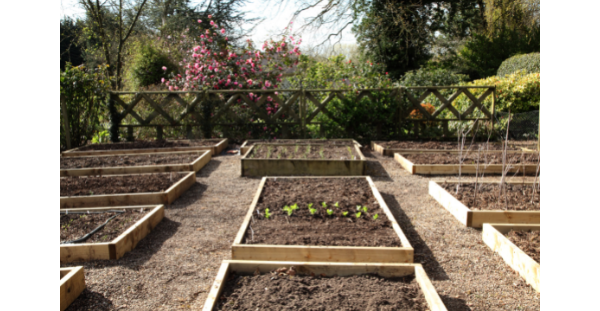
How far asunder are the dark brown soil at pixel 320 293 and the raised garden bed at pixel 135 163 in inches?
161

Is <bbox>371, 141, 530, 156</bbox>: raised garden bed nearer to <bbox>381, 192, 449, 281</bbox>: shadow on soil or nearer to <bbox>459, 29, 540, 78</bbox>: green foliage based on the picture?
<bbox>381, 192, 449, 281</bbox>: shadow on soil

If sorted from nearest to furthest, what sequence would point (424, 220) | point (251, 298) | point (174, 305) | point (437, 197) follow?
1. point (251, 298)
2. point (174, 305)
3. point (424, 220)
4. point (437, 197)

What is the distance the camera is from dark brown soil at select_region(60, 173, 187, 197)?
4.90m

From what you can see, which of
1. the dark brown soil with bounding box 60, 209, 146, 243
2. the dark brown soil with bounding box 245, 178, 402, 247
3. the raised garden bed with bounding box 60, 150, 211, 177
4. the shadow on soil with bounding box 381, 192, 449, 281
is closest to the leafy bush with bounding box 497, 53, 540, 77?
the shadow on soil with bounding box 381, 192, 449, 281

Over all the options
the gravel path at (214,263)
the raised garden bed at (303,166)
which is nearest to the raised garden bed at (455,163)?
the raised garden bed at (303,166)

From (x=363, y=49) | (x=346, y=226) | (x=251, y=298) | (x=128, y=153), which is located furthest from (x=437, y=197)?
(x=363, y=49)

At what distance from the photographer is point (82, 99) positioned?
845 centimetres

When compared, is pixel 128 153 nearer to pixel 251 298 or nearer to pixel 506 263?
pixel 251 298

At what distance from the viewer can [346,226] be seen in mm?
3635

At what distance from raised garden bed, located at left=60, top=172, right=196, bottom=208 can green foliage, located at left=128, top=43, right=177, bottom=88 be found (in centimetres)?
1038

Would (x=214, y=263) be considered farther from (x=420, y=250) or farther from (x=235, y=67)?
(x=235, y=67)

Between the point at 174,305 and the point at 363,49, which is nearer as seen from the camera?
the point at 174,305

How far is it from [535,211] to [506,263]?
1087 millimetres

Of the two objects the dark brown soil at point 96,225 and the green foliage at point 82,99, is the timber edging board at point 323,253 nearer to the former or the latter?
the dark brown soil at point 96,225
